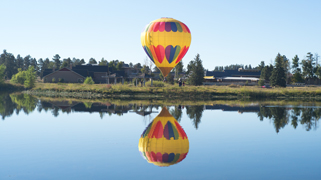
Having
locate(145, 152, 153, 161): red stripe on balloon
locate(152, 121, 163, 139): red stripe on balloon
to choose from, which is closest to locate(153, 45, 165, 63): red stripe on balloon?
locate(152, 121, 163, 139): red stripe on balloon

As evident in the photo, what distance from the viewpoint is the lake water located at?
492 inches

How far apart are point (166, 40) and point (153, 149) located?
67.2 ft

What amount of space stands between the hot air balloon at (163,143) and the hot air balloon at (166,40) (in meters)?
13.4

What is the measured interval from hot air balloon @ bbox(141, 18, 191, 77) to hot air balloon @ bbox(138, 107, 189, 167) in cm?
1343

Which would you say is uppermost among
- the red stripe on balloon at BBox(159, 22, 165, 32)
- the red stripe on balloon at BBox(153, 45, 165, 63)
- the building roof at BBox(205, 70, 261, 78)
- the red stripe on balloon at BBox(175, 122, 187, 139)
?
the red stripe on balloon at BBox(159, 22, 165, 32)

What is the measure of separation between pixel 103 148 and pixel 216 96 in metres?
35.8

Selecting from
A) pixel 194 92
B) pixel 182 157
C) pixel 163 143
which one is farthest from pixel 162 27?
pixel 182 157

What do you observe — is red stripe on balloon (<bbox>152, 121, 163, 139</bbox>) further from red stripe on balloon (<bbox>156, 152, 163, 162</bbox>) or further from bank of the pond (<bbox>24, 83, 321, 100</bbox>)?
bank of the pond (<bbox>24, 83, 321, 100</bbox>)

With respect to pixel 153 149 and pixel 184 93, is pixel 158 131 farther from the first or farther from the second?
pixel 184 93

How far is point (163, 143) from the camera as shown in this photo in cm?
1736

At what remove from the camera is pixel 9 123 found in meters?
23.3

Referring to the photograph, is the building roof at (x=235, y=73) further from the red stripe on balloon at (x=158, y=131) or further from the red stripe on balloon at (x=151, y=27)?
the red stripe on balloon at (x=158, y=131)

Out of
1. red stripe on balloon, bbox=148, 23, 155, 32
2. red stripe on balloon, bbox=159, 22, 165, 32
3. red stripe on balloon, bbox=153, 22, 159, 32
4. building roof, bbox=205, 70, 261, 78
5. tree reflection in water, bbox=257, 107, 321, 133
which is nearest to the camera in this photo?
tree reflection in water, bbox=257, 107, 321, 133

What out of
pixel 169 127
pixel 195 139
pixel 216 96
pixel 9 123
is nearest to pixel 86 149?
pixel 195 139
